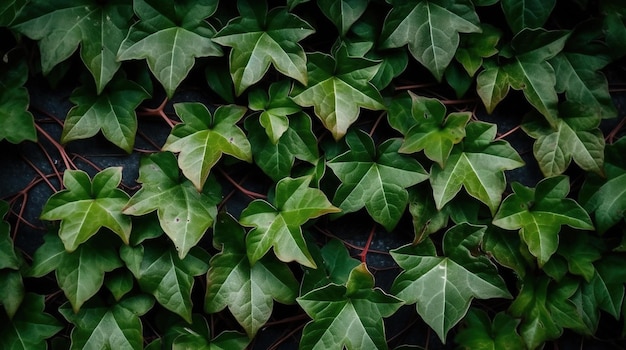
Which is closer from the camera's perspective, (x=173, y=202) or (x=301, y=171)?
(x=173, y=202)

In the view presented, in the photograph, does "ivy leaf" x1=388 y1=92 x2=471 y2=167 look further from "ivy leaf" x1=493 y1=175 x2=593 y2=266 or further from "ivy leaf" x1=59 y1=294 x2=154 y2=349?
"ivy leaf" x1=59 y1=294 x2=154 y2=349

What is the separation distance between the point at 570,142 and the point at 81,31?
1.15 metres

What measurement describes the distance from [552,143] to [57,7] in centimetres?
117

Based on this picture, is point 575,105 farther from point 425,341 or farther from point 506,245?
point 425,341

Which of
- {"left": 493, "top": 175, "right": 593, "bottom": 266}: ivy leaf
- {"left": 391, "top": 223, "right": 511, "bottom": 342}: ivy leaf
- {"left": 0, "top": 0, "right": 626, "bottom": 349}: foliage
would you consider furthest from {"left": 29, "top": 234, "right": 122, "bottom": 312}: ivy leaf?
{"left": 493, "top": 175, "right": 593, "bottom": 266}: ivy leaf

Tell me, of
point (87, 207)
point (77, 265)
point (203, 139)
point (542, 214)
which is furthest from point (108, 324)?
point (542, 214)

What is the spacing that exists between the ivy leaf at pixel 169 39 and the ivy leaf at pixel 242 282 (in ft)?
1.13

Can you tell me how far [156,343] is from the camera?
1347mm

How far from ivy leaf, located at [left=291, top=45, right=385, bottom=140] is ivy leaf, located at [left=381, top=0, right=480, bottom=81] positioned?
104mm

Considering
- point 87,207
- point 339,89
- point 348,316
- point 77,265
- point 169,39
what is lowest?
point 348,316

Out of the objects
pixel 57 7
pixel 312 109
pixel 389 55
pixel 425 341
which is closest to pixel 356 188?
pixel 312 109

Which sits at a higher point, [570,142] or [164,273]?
[570,142]

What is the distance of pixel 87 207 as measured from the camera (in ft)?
4.11

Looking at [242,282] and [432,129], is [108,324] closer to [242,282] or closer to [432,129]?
[242,282]
